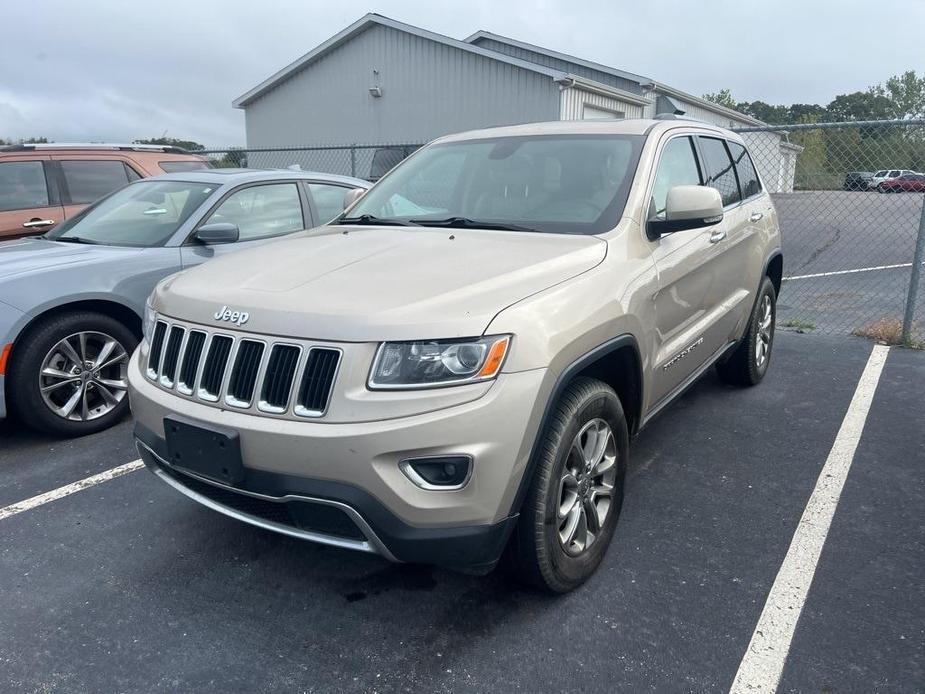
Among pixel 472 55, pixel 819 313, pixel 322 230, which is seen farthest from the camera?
pixel 472 55

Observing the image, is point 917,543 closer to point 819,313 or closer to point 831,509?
point 831,509

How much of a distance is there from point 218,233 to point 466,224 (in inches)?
77.8

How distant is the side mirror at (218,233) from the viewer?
4.68 meters

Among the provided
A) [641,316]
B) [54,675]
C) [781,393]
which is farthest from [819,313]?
[54,675]

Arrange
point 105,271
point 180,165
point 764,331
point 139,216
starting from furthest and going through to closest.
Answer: point 180,165
point 764,331
point 139,216
point 105,271

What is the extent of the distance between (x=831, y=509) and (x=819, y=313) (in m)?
5.20

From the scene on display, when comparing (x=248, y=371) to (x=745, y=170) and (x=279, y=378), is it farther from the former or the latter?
(x=745, y=170)

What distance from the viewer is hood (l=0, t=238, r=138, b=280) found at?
436 centimetres

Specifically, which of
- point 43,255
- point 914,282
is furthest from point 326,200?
point 914,282

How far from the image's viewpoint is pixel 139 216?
17.2 feet

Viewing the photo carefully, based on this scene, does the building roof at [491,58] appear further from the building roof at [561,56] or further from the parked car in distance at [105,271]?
the parked car in distance at [105,271]

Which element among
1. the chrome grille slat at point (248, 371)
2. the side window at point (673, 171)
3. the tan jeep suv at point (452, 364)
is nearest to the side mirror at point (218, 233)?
the tan jeep suv at point (452, 364)

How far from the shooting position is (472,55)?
1966 centimetres

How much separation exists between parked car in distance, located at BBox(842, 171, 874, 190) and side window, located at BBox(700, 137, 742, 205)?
184 inches
